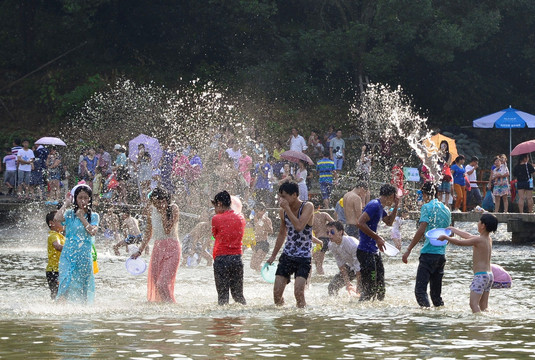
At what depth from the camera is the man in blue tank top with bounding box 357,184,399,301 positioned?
40.3 feet

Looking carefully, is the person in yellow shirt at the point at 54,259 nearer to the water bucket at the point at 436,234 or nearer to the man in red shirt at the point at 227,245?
the man in red shirt at the point at 227,245

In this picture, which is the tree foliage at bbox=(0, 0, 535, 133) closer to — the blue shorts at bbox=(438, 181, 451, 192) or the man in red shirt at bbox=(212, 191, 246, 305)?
the blue shorts at bbox=(438, 181, 451, 192)

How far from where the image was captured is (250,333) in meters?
10.6

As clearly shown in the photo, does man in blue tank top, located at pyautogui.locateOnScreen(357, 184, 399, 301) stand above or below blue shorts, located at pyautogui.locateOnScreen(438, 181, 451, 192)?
below

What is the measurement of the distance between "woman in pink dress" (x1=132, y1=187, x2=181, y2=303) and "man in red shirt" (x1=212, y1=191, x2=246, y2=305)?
1.72 ft

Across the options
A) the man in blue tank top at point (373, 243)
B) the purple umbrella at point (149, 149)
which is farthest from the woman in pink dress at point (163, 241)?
the purple umbrella at point (149, 149)

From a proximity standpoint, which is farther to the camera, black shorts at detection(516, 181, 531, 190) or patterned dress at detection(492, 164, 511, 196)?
patterned dress at detection(492, 164, 511, 196)

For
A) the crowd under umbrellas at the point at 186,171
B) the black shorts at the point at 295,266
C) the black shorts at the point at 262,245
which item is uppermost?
the crowd under umbrellas at the point at 186,171

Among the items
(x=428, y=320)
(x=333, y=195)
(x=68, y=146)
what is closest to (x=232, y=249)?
(x=428, y=320)

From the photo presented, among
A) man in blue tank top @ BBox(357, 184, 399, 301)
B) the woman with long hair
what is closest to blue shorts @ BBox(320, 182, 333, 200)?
man in blue tank top @ BBox(357, 184, 399, 301)

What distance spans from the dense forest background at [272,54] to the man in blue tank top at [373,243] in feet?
77.3

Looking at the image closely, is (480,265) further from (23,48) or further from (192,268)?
(23,48)

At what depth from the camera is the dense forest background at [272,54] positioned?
121 ft

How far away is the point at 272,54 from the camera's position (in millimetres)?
38938
